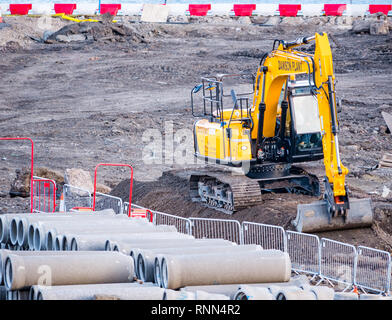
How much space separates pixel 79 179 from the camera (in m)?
18.9

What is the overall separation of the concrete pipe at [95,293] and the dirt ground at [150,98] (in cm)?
751

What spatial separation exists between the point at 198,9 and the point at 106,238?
3470cm

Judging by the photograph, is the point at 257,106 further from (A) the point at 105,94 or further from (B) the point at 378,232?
(A) the point at 105,94

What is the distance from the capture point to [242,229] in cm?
1380

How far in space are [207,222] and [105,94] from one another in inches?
594

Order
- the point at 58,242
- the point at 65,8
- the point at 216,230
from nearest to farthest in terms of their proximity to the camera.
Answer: the point at 58,242
the point at 216,230
the point at 65,8

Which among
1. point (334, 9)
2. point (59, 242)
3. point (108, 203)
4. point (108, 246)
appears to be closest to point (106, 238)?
point (108, 246)

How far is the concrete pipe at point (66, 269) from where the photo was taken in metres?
7.66

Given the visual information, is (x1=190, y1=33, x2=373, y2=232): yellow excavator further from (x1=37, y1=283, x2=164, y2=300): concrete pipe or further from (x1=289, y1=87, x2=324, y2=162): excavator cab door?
(x1=37, y1=283, x2=164, y2=300): concrete pipe

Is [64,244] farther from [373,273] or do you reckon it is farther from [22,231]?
[373,273]

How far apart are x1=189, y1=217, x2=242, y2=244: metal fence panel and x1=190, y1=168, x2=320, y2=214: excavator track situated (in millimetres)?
743

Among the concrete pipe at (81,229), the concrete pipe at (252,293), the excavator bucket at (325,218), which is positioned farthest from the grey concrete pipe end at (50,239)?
the excavator bucket at (325,218)

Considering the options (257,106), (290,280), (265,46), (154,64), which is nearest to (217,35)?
(265,46)

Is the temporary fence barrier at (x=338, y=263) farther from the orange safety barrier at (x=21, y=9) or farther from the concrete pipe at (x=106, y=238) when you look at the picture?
the orange safety barrier at (x=21, y=9)
